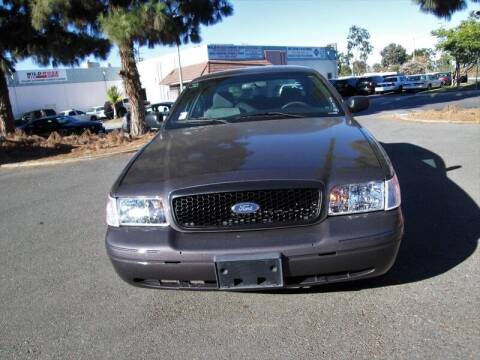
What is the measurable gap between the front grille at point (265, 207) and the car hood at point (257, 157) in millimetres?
87

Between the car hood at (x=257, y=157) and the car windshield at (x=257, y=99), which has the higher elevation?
the car windshield at (x=257, y=99)

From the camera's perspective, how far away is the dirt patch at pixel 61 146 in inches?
485

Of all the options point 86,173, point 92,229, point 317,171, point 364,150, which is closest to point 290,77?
point 364,150

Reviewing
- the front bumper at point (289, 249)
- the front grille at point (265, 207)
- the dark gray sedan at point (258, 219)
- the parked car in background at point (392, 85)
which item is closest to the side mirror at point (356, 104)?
the dark gray sedan at point (258, 219)

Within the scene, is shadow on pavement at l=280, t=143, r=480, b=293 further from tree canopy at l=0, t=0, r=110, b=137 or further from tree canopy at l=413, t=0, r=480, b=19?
tree canopy at l=0, t=0, r=110, b=137

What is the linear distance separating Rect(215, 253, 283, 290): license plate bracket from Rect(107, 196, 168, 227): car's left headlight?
1.53ft

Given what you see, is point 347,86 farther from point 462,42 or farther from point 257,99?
point 257,99

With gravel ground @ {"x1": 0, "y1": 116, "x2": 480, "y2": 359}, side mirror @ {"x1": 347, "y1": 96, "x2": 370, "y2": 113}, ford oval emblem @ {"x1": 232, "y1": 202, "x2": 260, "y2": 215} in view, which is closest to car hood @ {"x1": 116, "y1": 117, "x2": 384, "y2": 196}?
ford oval emblem @ {"x1": 232, "y1": 202, "x2": 260, "y2": 215}

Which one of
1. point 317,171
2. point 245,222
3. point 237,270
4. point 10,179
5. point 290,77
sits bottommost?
point 10,179

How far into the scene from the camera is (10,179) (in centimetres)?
955

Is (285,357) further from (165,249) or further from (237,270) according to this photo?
(165,249)

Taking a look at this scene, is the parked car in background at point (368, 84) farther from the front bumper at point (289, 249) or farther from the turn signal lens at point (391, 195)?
the front bumper at point (289, 249)

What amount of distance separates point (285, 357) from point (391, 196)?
1.11 metres

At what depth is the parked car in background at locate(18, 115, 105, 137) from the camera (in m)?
21.3
